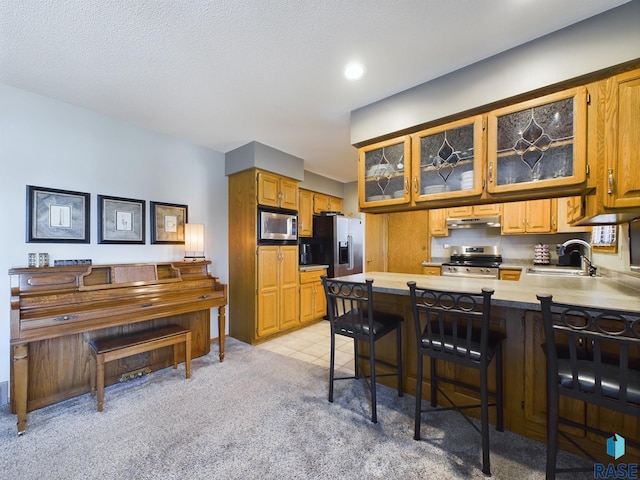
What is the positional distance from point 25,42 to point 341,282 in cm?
263

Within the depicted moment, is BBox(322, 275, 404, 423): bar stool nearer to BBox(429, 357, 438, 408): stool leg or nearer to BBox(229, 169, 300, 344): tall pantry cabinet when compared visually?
BBox(429, 357, 438, 408): stool leg

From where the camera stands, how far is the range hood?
159 inches

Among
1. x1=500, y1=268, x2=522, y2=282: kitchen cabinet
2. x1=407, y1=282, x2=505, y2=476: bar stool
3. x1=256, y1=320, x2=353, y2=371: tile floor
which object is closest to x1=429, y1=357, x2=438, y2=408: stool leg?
x1=407, y1=282, x2=505, y2=476: bar stool

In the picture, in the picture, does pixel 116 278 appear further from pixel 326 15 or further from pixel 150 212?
pixel 326 15

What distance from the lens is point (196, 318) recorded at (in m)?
3.05

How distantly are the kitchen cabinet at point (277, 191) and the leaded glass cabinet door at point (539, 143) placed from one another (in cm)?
252

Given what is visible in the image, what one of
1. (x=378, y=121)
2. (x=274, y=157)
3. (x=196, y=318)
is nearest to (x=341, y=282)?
(x=378, y=121)

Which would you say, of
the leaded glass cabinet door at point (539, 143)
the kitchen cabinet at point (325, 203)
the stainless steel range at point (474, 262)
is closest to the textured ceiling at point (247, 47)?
the leaded glass cabinet door at point (539, 143)

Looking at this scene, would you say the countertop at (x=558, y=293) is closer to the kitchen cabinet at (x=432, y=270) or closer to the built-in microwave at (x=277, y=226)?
the built-in microwave at (x=277, y=226)

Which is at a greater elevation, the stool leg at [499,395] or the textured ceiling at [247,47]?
the textured ceiling at [247,47]

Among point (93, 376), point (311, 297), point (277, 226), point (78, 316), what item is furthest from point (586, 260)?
point (93, 376)

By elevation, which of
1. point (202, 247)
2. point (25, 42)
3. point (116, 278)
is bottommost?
point (116, 278)

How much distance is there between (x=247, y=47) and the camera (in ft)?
5.86

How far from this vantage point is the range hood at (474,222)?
405cm
